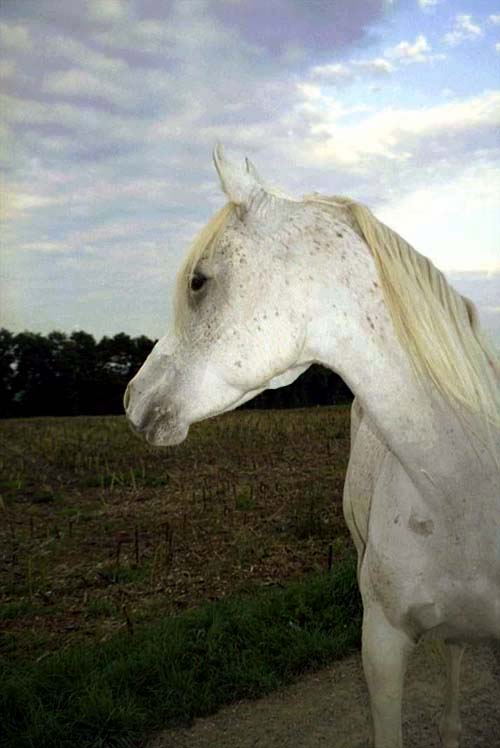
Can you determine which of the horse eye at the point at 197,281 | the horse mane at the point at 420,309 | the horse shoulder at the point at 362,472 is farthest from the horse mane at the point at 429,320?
the horse shoulder at the point at 362,472

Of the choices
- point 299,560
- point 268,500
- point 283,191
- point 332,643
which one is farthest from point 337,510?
point 283,191

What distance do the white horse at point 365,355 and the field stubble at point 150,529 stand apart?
3.10 metres

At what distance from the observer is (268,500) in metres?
8.81

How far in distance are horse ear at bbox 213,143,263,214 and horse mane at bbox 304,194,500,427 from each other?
202 millimetres

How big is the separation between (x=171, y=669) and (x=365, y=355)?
9.40 feet

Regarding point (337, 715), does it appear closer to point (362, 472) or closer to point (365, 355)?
point (362, 472)

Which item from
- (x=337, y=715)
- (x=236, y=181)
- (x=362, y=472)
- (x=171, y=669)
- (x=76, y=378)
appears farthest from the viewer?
(x=76, y=378)

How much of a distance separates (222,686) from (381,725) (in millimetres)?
1864

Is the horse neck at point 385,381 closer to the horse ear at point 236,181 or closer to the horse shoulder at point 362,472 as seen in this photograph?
the horse ear at point 236,181

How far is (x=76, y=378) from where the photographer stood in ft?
150

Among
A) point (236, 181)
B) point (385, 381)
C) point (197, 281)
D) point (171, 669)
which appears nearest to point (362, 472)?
point (385, 381)

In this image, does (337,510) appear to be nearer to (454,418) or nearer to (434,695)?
(434,695)

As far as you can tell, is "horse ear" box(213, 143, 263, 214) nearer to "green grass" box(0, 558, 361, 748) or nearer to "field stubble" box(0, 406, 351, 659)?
"green grass" box(0, 558, 361, 748)

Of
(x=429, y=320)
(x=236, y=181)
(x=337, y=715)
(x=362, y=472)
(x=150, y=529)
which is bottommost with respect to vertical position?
(x=337, y=715)
